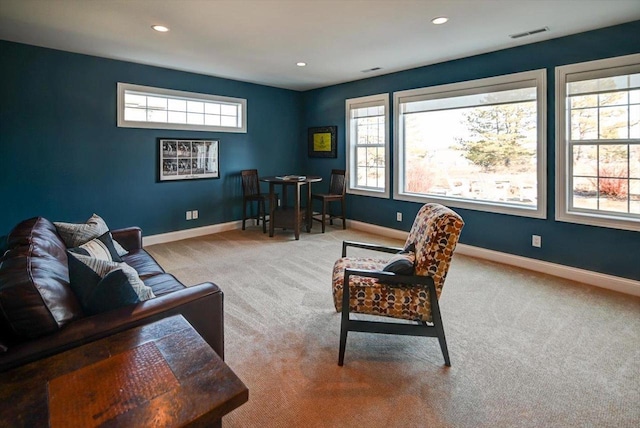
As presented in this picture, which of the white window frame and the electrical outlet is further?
the electrical outlet

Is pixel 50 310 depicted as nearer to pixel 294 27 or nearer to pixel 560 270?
pixel 294 27

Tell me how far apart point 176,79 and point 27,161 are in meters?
2.18

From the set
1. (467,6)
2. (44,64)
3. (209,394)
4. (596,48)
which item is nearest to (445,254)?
(209,394)

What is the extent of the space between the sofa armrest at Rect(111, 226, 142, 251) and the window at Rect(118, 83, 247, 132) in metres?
2.26

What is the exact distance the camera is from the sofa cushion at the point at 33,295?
4.24ft

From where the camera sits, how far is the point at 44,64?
4199 millimetres

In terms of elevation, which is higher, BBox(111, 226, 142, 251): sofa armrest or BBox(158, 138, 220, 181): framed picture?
BBox(158, 138, 220, 181): framed picture

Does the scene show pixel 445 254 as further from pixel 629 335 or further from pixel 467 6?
pixel 467 6

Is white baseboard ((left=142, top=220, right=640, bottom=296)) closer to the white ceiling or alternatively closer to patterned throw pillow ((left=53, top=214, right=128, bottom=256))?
the white ceiling

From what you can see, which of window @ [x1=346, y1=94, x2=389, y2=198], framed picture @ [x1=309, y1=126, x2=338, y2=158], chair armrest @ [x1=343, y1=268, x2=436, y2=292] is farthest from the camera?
framed picture @ [x1=309, y1=126, x2=338, y2=158]

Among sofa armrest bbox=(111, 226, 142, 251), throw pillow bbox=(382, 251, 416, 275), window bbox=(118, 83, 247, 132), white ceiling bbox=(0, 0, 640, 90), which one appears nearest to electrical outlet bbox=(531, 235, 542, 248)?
white ceiling bbox=(0, 0, 640, 90)

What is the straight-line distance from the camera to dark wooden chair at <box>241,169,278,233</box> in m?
5.97

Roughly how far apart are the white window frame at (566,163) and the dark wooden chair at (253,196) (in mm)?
3955

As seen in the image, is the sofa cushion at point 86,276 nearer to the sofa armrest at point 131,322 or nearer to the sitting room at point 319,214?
the sitting room at point 319,214
